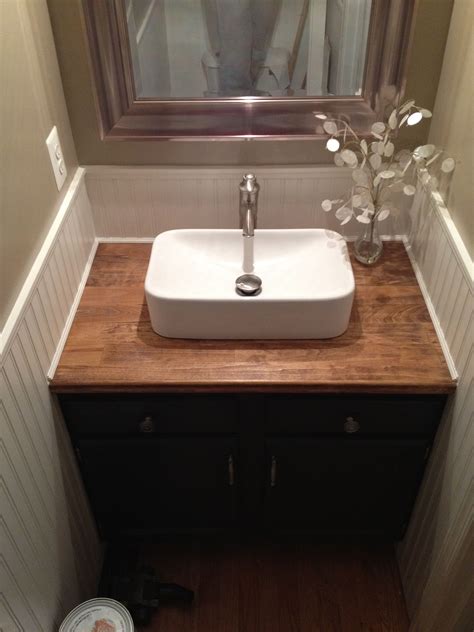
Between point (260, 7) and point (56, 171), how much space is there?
1.83 feet

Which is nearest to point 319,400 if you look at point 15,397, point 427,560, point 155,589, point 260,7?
point 427,560

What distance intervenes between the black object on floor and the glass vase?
0.98m

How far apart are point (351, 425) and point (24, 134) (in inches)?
35.4

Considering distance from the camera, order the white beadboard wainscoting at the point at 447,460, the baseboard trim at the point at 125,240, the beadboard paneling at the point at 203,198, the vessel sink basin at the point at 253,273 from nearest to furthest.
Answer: the white beadboard wainscoting at the point at 447,460 < the vessel sink basin at the point at 253,273 < the beadboard paneling at the point at 203,198 < the baseboard trim at the point at 125,240

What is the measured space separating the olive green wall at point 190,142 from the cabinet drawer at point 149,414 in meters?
0.59

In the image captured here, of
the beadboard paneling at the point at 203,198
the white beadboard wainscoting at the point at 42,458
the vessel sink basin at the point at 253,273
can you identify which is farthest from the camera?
the beadboard paneling at the point at 203,198

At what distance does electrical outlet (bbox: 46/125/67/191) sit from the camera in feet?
4.48

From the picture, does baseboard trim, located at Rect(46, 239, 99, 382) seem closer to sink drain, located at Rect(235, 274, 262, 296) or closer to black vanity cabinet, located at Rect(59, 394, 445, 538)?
black vanity cabinet, located at Rect(59, 394, 445, 538)

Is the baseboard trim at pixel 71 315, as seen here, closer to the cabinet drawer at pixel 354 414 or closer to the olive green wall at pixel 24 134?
the olive green wall at pixel 24 134

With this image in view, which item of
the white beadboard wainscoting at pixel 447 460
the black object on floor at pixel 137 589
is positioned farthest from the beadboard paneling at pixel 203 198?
the black object on floor at pixel 137 589

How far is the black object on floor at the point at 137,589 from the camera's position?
162 cm

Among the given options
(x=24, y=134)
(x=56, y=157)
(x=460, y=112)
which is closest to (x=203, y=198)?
(x=56, y=157)

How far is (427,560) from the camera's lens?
4.98 ft

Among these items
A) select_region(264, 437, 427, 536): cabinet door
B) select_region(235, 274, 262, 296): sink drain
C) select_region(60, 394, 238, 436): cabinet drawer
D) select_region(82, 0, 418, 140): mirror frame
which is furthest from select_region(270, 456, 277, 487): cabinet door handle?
select_region(82, 0, 418, 140): mirror frame
